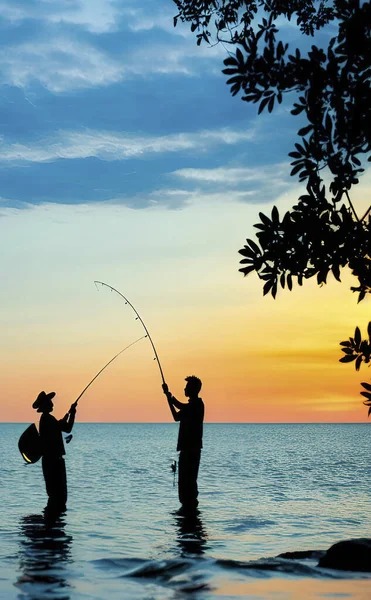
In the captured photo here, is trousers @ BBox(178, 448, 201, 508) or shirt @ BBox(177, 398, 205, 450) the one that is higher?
shirt @ BBox(177, 398, 205, 450)

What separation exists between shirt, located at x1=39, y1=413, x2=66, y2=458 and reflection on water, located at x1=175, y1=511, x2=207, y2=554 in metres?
2.47

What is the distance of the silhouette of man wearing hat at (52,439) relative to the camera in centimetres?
1320

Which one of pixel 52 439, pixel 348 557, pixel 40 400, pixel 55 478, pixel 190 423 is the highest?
pixel 40 400

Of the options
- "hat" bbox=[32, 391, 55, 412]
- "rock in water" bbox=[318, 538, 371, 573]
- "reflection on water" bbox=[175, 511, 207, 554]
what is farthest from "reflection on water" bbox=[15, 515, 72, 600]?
"rock in water" bbox=[318, 538, 371, 573]

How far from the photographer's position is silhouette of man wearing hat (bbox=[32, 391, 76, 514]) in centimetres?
1320

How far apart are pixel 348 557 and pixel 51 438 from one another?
5.73 metres

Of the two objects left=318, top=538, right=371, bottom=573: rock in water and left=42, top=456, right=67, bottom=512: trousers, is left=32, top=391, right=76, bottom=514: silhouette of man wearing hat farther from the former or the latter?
left=318, top=538, right=371, bottom=573: rock in water

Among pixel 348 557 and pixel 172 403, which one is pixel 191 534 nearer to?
pixel 172 403

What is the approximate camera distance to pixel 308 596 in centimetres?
802

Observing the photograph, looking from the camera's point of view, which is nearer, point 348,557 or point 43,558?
point 348,557

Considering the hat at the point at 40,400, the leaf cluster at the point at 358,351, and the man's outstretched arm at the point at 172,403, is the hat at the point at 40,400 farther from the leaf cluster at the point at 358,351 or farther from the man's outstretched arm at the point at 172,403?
the leaf cluster at the point at 358,351

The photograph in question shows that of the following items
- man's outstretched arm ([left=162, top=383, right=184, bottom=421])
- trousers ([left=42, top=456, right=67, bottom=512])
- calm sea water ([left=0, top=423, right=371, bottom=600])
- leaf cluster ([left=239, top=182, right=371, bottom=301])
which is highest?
leaf cluster ([left=239, top=182, right=371, bottom=301])

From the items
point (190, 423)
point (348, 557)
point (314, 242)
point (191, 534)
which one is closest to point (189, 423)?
point (190, 423)

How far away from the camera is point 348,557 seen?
945 centimetres
